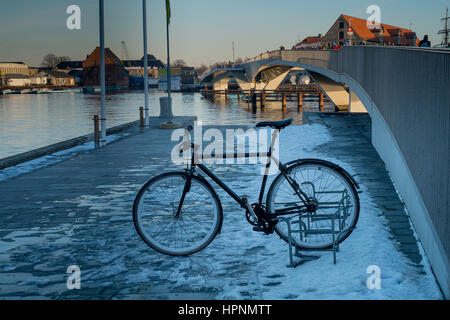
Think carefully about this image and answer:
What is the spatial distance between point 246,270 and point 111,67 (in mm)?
182134

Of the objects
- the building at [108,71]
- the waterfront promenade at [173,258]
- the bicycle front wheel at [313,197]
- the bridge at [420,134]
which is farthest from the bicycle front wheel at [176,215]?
the building at [108,71]

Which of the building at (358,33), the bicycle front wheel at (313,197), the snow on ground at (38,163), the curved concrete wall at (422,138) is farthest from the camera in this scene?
the building at (358,33)

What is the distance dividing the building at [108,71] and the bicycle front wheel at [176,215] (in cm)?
17993

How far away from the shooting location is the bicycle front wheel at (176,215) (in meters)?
4.98

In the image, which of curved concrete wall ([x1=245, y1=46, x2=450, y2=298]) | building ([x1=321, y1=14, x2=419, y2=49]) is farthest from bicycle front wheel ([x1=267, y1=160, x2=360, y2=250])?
building ([x1=321, y1=14, x2=419, y2=49])

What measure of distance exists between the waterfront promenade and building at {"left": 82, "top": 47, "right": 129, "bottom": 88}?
17758cm

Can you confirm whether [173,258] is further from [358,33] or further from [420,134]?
[358,33]

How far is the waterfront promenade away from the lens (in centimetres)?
432

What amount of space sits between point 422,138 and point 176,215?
2294 mm

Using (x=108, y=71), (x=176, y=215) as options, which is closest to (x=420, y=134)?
(x=176, y=215)

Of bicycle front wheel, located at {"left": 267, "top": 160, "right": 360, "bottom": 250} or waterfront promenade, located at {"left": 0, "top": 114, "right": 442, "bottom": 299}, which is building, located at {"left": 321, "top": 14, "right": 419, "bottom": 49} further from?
bicycle front wheel, located at {"left": 267, "top": 160, "right": 360, "bottom": 250}

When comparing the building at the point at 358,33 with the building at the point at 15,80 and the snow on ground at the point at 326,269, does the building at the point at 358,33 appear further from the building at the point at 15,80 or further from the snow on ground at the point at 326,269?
the building at the point at 15,80

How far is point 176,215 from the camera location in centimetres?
532
